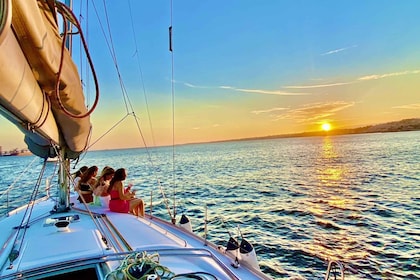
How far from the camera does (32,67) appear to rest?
5.83 ft

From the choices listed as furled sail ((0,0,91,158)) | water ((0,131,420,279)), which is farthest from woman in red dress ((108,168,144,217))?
furled sail ((0,0,91,158))

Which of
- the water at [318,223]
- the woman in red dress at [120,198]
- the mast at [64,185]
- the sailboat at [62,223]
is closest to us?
the sailboat at [62,223]

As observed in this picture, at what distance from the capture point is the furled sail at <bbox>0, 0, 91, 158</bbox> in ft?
4.39

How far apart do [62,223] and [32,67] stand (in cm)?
269

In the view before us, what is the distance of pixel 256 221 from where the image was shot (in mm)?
10406

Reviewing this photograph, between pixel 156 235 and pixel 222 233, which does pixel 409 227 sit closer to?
pixel 222 233

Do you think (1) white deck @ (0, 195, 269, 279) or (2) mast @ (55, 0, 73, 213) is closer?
(1) white deck @ (0, 195, 269, 279)

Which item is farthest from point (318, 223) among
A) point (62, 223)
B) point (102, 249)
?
point (102, 249)

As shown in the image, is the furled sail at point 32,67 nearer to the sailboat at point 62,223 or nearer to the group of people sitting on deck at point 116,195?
the sailboat at point 62,223

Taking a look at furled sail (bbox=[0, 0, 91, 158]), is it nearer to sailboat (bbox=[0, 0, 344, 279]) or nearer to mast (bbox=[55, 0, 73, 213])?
sailboat (bbox=[0, 0, 344, 279])

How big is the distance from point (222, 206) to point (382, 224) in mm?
5894

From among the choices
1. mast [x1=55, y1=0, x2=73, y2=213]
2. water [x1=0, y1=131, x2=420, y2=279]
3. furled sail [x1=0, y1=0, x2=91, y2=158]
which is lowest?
water [x1=0, y1=131, x2=420, y2=279]

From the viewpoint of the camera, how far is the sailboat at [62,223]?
5.02ft

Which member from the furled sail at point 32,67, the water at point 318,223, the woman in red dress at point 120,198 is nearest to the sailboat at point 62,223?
the furled sail at point 32,67
